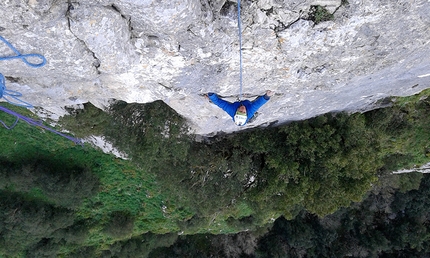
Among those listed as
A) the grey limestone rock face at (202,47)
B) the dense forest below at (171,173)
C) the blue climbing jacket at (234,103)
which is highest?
the grey limestone rock face at (202,47)

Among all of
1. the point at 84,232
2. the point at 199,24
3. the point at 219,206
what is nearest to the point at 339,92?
the point at 199,24

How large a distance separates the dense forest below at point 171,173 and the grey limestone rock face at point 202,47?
220 centimetres

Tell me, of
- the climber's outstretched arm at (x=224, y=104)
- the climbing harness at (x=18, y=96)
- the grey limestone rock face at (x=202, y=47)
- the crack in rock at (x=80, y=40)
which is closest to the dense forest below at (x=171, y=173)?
the climbing harness at (x=18, y=96)

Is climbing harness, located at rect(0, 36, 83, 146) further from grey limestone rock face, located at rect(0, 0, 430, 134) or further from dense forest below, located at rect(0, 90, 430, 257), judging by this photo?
dense forest below, located at rect(0, 90, 430, 257)

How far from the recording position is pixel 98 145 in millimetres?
13352

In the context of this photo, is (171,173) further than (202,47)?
Yes

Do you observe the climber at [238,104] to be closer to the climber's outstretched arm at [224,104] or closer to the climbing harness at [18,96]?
the climber's outstretched arm at [224,104]

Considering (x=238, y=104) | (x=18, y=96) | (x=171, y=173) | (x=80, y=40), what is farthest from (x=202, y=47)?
(x=171, y=173)

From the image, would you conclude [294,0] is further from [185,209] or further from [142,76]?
[185,209]

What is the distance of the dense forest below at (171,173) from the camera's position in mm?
10883

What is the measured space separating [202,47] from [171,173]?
638 centimetres

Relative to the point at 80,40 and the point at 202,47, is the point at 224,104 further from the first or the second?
the point at 80,40

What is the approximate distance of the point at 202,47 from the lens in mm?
6422

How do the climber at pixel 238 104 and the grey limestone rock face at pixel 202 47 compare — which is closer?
the grey limestone rock face at pixel 202 47
